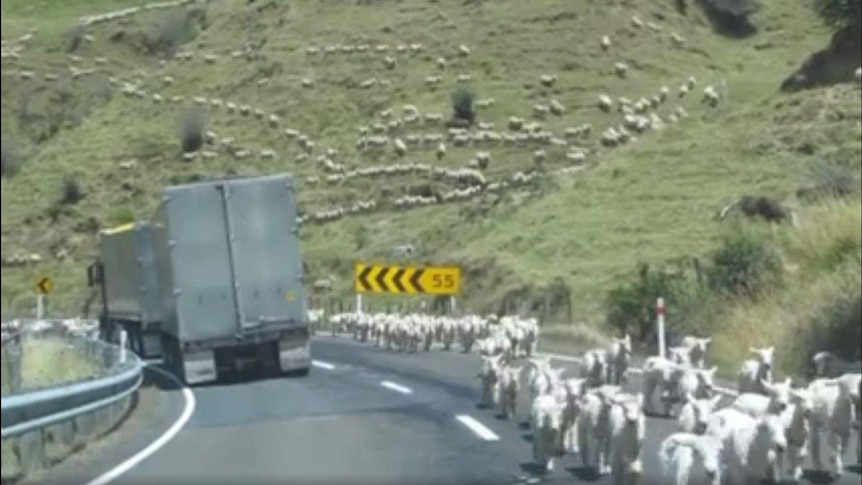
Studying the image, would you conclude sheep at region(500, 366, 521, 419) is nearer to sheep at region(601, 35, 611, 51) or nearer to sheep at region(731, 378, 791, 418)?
sheep at region(731, 378, 791, 418)

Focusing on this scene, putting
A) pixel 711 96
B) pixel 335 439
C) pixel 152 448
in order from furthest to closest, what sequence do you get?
pixel 711 96, pixel 335 439, pixel 152 448

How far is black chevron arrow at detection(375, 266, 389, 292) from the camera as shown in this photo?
1857 inches

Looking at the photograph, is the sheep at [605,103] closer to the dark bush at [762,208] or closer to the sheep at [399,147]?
the sheep at [399,147]

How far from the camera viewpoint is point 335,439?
20.1 m

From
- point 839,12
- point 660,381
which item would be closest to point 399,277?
point 839,12

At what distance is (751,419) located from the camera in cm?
1384

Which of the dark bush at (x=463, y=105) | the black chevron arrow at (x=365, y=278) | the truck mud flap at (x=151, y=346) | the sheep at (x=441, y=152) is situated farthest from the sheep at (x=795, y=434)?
the dark bush at (x=463, y=105)

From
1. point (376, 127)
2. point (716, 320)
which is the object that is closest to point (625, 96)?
point (376, 127)

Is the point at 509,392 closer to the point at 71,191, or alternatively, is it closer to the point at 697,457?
the point at 71,191

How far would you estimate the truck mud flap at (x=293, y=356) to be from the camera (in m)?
32.8

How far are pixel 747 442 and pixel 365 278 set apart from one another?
34.3 meters

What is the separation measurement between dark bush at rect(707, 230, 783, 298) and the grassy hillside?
779 centimetres

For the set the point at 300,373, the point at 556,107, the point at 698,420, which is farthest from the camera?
the point at 556,107

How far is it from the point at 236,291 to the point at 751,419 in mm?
19363
